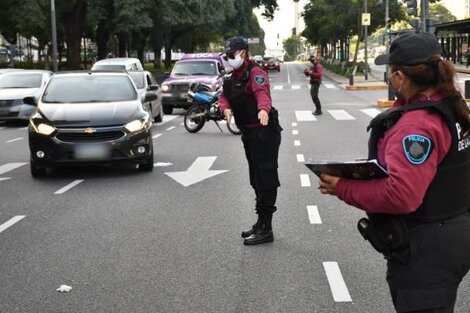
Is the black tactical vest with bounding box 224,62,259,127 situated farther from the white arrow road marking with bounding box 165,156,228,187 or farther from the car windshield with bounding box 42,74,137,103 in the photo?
the car windshield with bounding box 42,74,137,103

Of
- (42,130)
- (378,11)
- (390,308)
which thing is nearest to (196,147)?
(42,130)

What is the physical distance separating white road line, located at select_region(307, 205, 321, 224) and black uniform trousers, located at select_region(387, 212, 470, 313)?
4439 millimetres

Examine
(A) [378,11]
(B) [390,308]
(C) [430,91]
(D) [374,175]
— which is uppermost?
(A) [378,11]

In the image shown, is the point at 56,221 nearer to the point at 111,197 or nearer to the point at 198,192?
the point at 111,197

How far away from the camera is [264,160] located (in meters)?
6.17

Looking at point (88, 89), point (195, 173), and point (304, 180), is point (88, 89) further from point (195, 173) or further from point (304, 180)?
point (304, 180)

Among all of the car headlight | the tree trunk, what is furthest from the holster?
the tree trunk

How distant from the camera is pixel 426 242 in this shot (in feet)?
8.47

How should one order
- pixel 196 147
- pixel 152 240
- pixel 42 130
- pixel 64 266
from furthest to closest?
pixel 196 147
pixel 42 130
pixel 152 240
pixel 64 266

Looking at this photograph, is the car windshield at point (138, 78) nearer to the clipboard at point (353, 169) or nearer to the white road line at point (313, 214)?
the white road line at point (313, 214)

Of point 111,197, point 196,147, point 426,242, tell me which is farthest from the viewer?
point 196,147

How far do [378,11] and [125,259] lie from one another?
50.9 m

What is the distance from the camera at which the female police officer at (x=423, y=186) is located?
2.49 m

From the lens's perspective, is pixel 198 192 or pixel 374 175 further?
pixel 198 192
